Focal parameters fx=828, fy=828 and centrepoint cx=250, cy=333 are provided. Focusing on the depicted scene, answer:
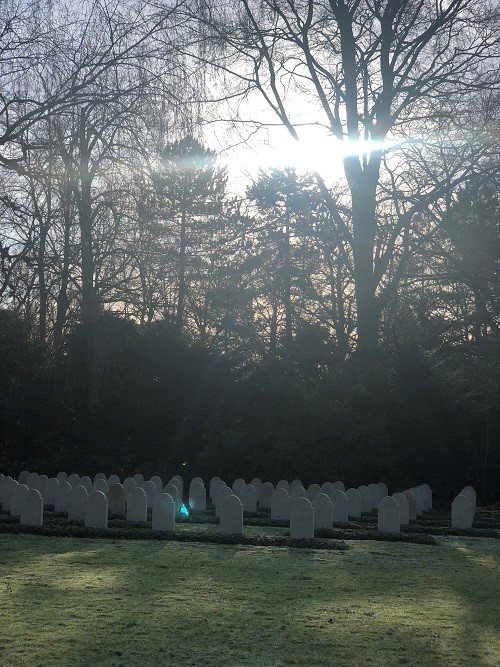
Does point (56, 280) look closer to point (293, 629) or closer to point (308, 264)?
point (308, 264)

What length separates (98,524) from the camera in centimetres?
1148

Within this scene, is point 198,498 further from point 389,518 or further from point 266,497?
point 389,518

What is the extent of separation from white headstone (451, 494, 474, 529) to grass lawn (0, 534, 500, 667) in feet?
8.45

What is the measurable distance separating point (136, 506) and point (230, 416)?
7624 millimetres

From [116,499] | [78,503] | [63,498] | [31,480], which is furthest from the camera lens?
[31,480]

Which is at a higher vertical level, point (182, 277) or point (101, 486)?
point (182, 277)

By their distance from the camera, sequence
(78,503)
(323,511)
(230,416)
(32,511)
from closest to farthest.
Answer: (32,511) < (323,511) < (78,503) < (230,416)

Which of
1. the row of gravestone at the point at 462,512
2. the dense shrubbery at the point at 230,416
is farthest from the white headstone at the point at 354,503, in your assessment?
the dense shrubbery at the point at 230,416

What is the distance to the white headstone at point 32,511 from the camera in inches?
457

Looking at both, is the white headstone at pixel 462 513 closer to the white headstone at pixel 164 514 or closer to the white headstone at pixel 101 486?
the white headstone at pixel 164 514

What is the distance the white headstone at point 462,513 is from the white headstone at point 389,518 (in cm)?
151

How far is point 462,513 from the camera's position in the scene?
42.1 feet

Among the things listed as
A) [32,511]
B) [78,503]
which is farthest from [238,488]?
[32,511]

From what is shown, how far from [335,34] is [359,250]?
17.9 ft
